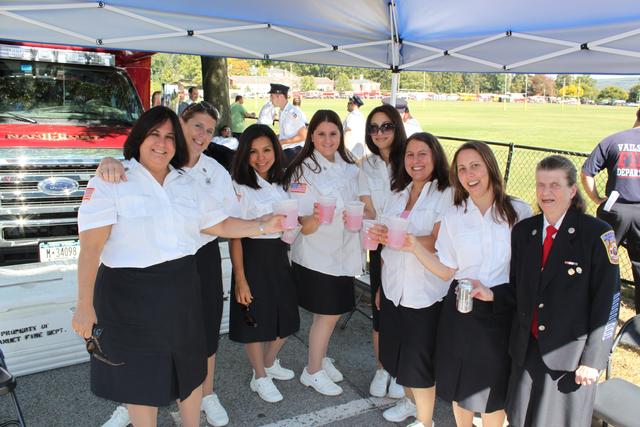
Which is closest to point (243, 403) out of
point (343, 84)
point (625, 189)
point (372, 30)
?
point (372, 30)

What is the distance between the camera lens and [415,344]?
3131 mm

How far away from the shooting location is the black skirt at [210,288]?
322 centimetres

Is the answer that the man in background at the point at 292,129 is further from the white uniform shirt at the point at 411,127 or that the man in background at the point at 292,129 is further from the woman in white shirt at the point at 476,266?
the woman in white shirt at the point at 476,266

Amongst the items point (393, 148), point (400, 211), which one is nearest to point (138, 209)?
point (400, 211)

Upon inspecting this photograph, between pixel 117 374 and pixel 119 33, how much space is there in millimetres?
3493

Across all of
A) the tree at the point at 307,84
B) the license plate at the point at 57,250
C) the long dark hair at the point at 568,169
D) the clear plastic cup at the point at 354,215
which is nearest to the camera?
the long dark hair at the point at 568,169

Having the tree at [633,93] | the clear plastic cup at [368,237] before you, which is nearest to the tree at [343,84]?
the tree at [633,93]

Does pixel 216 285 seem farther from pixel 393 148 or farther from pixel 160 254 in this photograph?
pixel 393 148

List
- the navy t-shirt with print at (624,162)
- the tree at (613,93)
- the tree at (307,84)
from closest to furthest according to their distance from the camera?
the navy t-shirt with print at (624,162), the tree at (613,93), the tree at (307,84)

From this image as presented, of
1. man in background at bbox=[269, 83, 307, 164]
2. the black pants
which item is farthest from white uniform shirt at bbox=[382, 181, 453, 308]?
man in background at bbox=[269, 83, 307, 164]

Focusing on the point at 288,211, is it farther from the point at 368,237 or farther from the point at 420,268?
the point at 420,268

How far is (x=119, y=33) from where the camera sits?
4.92 metres

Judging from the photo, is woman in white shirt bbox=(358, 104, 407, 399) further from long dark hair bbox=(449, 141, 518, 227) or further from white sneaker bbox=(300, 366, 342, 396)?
long dark hair bbox=(449, 141, 518, 227)

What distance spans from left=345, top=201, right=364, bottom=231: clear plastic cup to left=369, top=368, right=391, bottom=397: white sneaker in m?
1.28
